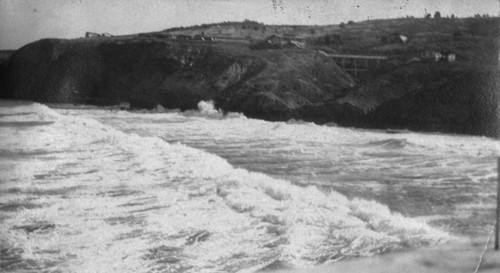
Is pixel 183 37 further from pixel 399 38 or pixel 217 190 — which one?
pixel 399 38

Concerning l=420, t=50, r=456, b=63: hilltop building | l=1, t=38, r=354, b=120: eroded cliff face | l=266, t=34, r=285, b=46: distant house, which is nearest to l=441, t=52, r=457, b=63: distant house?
l=420, t=50, r=456, b=63: hilltop building

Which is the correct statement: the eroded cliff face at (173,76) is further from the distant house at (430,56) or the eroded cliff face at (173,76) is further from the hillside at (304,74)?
the distant house at (430,56)

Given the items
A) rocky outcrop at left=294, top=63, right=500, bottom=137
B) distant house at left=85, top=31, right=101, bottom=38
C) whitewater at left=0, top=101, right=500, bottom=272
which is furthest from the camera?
rocky outcrop at left=294, top=63, right=500, bottom=137

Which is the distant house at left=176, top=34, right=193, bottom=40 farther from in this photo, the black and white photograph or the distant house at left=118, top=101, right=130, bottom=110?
the distant house at left=118, top=101, right=130, bottom=110

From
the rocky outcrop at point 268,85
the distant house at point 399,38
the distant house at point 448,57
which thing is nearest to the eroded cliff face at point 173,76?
the rocky outcrop at point 268,85

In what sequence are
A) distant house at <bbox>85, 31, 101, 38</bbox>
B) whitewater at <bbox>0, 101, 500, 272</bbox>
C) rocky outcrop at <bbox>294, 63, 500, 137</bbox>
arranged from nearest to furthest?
whitewater at <bbox>0, 101, 500, 272</bbox>, distant house at <bbox>85, 31, 101, 38</bbox>, rocky outcrop at <bbox>294, 63, 500, 137</bbox>

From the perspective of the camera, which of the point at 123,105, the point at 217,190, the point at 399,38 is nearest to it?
the point at 217,190

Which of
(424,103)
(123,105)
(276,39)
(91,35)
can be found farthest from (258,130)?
(91,35)

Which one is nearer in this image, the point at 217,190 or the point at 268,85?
the point at 217,190
